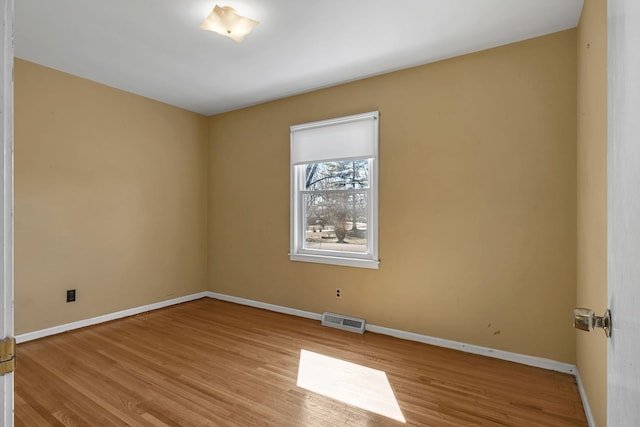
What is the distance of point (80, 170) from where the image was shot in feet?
12.0

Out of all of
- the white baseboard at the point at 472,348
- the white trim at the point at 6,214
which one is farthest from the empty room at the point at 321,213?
the white trim at the point at 6,214

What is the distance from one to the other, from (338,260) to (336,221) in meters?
0.46

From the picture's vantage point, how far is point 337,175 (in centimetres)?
392

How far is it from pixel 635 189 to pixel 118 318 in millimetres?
4665

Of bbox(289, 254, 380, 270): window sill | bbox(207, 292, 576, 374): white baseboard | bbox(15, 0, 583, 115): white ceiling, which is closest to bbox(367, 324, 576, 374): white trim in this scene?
bbox(207, 292, 576, 374): white baseboard

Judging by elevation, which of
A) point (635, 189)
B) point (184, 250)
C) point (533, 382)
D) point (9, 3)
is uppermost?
point (9, 3)

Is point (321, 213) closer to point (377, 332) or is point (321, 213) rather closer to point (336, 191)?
point (336, 191)

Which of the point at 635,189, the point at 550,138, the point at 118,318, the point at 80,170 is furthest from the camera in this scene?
the point at 118,318

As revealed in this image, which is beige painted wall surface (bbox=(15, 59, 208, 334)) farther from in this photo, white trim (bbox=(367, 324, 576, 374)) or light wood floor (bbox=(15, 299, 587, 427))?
white trim (bbox=(367, 324, 576, 374))

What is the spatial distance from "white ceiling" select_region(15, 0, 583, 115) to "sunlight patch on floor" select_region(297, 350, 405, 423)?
8.96ft

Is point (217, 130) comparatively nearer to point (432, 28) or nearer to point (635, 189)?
point (432, 28)

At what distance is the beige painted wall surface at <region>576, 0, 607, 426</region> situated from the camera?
5.70 ft

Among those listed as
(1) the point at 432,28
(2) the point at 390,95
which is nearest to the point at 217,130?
(2) the point at 390,95

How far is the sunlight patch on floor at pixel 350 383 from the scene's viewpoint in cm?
221
